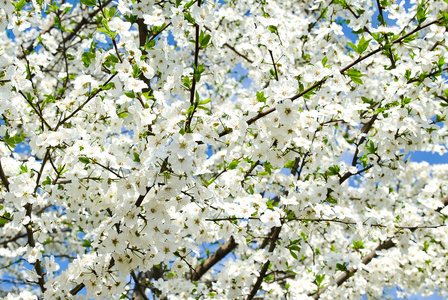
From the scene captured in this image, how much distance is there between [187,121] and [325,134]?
1654 millimetres

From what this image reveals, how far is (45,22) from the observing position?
23.5 ft

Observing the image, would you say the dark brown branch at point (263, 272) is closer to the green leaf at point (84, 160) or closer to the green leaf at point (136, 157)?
the green leaf at point (136, 157)

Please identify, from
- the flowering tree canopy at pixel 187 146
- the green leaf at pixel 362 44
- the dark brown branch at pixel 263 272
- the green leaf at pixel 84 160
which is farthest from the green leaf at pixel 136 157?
the dark brown branch at pixel 263 272

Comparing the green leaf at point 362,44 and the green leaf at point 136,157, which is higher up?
the green leaf at point 362,44

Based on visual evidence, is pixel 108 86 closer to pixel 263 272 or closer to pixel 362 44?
pixel 362 44

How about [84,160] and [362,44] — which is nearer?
[84,160]

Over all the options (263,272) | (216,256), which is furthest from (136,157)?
(216,256)

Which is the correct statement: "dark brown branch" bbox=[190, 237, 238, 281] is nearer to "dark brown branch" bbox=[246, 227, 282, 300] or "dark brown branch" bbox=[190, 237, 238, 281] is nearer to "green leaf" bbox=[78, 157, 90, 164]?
"dark brown branch" bbox=[246, 227, 282, 300]

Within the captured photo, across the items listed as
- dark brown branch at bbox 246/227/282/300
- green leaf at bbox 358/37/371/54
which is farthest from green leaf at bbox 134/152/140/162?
dark brown branch at bbox 246/227/282/300

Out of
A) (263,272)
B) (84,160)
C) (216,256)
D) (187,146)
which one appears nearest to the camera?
(187,146)

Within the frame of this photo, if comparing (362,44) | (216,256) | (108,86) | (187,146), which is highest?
(362,44)

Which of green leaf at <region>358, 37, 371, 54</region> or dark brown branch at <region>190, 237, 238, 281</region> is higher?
green leaf at <region>358, 37, 371, 54</region>

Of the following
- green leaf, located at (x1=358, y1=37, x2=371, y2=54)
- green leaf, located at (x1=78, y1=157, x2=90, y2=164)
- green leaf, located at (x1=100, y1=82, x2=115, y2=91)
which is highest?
green leaf, located at (x1=358, y1=37, x2=371, y2=54)

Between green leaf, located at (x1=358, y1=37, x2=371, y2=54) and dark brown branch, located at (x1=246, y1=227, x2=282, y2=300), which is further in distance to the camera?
dark brown branch, located at (x1=246, y1=227, x2=282, y2=300)
